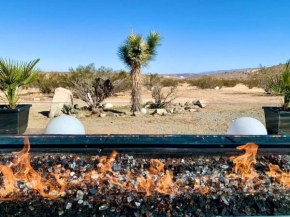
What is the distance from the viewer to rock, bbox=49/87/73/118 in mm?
9484

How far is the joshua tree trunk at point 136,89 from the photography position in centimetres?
1025

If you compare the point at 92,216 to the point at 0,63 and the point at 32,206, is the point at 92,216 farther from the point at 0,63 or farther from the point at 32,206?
the point at 0,63

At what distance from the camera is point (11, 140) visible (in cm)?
255

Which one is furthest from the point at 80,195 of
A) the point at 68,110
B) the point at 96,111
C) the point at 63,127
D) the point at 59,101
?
the point at 59,101

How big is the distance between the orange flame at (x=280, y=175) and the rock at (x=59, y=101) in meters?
8.19

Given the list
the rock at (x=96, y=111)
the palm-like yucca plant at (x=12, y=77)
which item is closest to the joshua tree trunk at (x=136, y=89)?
the rock at (x=96, y=111)

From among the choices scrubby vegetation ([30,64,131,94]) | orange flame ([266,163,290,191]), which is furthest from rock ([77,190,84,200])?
scrubby vegetation ([30,64,131,94])

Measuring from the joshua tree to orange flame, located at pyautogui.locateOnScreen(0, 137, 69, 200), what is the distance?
26.1 ft

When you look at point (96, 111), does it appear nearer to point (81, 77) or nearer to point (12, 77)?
point (12, 77)

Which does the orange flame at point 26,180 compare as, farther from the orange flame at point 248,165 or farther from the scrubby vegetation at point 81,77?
the scrubby vegetation at point 81,77

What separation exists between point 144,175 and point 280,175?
3.61 ft

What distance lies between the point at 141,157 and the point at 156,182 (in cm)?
40

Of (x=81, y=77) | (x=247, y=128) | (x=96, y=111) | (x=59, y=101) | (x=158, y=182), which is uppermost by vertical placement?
(x=81, y=77)

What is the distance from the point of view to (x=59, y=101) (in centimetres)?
1011
